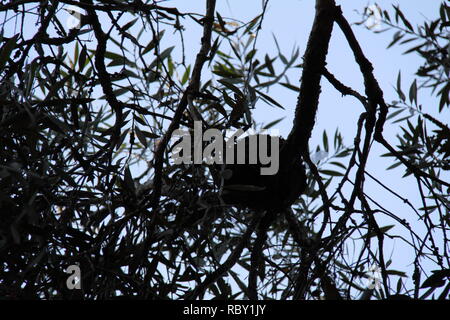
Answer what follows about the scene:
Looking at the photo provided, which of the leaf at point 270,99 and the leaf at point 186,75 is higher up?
the leaf at point 186,75

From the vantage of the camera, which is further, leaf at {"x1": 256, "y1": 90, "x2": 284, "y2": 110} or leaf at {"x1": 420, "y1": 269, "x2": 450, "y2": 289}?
leaf at {"x1": 256, "y1": 90, "x2": 284, "y2": 110}

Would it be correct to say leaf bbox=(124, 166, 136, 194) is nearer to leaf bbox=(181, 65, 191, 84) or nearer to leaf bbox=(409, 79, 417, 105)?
leaf bbox=(181, 65, 191, 84)

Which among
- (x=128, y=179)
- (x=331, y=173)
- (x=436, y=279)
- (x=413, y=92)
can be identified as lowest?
(x=436, y=279)

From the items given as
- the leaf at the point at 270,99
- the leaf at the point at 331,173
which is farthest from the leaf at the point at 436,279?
the leaf at the point at 331,173

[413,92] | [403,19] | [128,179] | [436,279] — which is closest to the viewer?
[436,279]

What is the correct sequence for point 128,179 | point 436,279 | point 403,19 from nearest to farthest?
point 436,279 → point 128,179 → point 403,19

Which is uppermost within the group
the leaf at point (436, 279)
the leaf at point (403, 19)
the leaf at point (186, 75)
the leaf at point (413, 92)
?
the leaf at point (403, 19)

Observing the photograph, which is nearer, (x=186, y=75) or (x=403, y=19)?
(x=186, y=75)

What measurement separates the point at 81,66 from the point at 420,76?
151cm

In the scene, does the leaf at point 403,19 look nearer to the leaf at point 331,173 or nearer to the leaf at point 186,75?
the leaf at point 331,173

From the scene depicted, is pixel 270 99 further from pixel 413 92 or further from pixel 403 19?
pixel 403 19

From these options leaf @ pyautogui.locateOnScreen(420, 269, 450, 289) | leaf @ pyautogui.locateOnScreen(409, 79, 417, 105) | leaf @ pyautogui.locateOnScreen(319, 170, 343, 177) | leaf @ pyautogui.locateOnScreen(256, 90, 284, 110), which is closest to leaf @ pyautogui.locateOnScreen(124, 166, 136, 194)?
leaf @ pyautogui.locateOnScreen(256, 90, 284, 110)

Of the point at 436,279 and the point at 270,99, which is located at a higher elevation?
the point at 270,99

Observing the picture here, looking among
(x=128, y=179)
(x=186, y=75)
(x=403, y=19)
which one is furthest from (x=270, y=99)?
(x=403, y=19)
